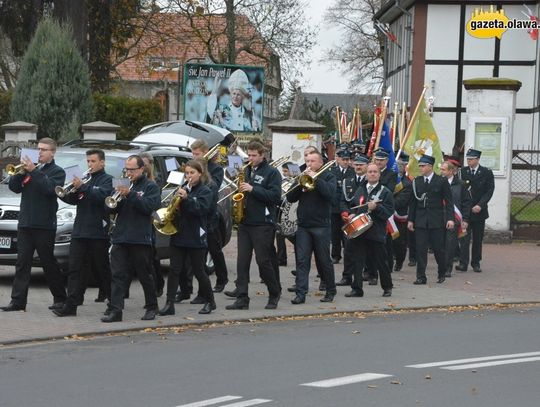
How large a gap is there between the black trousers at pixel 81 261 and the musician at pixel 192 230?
2.40 ft

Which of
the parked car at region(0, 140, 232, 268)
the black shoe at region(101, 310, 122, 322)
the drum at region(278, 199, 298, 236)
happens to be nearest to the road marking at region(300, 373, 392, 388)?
the black shoe at region(101, 310, 122, 322)

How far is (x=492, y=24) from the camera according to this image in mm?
42625

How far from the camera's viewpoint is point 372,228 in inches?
591

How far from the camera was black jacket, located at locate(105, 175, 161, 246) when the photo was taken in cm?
1234

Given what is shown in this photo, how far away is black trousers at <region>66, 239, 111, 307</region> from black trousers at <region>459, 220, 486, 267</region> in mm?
7642

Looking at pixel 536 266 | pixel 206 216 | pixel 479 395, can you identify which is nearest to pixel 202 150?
pixel 206 216

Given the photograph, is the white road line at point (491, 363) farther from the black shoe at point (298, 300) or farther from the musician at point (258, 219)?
the black shoe at point (298, 300)

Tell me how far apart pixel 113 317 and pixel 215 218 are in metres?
2.68

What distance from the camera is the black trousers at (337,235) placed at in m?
18.0

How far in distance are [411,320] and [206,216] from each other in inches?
97.5

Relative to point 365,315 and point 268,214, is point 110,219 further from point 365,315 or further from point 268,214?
point 365,315

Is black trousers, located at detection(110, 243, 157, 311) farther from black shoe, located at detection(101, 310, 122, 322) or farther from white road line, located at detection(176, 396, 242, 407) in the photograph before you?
white road line, located at detection(176, 396, 242, 407)

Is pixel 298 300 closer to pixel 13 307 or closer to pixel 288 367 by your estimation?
pixel 13 307

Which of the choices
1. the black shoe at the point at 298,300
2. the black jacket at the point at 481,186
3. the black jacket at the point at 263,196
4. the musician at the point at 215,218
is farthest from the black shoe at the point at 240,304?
the black jacket at the point at 481,186
